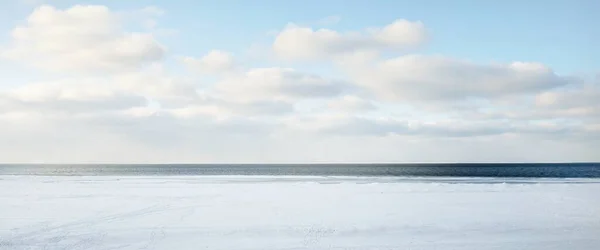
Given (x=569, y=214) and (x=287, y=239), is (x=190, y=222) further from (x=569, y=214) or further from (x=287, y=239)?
(x=569, y=214)

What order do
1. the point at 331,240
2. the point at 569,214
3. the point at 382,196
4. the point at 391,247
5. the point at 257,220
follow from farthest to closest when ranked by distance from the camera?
the point at 382,196
the point at 569,214
the point at 257,220
the point at 331,240
the point at 391,247

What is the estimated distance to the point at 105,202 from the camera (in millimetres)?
23656

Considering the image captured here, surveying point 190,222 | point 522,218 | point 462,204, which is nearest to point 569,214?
point 522,218

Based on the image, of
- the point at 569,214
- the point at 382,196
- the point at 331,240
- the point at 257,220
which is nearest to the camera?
the point at 331,240

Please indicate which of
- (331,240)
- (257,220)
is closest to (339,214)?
(257,220)

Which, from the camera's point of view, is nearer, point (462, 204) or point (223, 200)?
point (462, 204)

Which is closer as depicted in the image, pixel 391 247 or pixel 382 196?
pixel 391 247

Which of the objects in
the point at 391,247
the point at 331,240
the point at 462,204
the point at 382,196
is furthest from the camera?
the point at 382,196

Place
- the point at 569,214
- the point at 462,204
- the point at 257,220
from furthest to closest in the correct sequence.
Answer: the point at 462,204 → the point at 569,214 → the point at 257,220

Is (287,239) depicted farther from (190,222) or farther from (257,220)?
(190,222)

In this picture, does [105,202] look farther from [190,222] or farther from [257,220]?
[257,220]

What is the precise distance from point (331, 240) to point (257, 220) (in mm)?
4678

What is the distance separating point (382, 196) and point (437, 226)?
11.0 meters

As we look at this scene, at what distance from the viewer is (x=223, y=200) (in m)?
24.8
